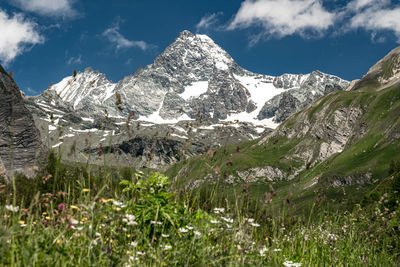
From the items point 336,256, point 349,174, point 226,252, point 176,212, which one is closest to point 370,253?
point 336,256

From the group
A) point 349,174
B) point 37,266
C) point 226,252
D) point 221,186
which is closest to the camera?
point 37,266

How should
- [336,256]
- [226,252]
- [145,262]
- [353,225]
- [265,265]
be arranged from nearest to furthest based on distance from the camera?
[145,262] → [226,252] → [265,265] → [336,256] → [353,225]

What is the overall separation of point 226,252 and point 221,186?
2.36m

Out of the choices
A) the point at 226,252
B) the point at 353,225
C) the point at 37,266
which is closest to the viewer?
the point at 37,266

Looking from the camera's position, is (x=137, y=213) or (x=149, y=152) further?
(x=149, y=152)

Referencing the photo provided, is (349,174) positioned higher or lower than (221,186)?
higher

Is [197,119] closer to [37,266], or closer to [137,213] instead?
[137,213]

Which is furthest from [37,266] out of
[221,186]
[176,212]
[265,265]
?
[221,186]

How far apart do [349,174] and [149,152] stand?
20445 cm

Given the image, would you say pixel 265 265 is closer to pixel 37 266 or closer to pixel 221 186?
pixel 221 186

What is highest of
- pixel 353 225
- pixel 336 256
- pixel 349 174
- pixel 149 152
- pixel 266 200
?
pixel 349 174

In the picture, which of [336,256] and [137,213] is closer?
[137,213]

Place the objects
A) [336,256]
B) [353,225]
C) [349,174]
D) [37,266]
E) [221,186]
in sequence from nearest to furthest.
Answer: [37,266], [336,256], [221,186], [353,225], [349,174]

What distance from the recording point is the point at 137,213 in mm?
5211
